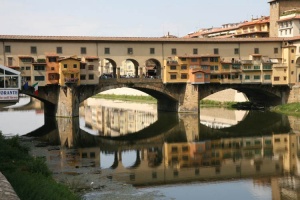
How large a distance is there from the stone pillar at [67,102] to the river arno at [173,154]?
1.04 m

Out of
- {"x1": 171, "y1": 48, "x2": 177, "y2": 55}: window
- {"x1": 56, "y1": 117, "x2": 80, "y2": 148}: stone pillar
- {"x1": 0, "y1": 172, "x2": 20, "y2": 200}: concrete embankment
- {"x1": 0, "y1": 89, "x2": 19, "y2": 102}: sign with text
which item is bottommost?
{"x1": 56, "y1": 117, "x2": 80, "y2": 148}: stone pillar

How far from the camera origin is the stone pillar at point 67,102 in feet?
155

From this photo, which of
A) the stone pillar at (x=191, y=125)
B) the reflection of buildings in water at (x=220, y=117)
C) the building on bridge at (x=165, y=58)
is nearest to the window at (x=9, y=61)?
the building on bridge at (x=165, y=58)

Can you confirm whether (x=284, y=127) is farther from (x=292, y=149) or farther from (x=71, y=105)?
(x=71, y=105)

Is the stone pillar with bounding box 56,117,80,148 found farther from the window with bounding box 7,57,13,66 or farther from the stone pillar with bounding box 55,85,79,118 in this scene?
the window with bounding box 7,57,13,66

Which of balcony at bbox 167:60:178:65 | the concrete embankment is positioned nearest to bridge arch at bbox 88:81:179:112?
balcony at bbox 167:60:178:65

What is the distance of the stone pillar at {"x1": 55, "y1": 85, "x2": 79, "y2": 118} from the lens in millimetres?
47312

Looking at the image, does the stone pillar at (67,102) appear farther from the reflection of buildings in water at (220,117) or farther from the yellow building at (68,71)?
the reflection of buildings in water at (220,117)

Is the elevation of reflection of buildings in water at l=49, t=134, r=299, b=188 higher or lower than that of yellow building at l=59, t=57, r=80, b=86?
lower

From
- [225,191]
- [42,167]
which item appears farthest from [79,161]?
[225,191]

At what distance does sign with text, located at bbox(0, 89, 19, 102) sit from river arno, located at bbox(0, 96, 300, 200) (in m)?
4.12

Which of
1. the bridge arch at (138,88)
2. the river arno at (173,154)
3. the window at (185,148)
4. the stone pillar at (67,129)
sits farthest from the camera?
the bridge arch at (138,88)

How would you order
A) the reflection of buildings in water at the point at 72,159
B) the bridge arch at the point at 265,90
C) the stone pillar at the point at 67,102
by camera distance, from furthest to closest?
the bridge arch at the point at 265,90 → the stone pillar at the point at 67,102 → the reflection of buildings in water at the point at 72,159

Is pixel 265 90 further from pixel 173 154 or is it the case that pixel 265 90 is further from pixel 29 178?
pixel 29 178
